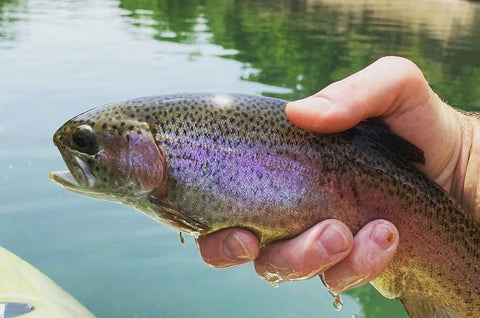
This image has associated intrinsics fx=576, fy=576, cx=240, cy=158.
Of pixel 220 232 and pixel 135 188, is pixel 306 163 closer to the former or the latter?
pixel 220 232

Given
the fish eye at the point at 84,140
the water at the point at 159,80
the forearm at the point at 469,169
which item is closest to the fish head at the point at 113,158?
the fish eye at the point at 84,140

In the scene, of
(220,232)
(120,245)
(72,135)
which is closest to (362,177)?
(220,232)

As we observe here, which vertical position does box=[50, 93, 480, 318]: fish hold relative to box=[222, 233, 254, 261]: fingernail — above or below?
above

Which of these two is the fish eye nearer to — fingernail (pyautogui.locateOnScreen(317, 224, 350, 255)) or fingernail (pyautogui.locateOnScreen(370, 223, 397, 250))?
fingernail (pyautogui.locateOnScreen(317, 224, 350, 255))

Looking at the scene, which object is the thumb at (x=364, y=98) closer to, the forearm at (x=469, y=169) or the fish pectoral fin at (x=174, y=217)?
the forearm at (x=469, y=169)

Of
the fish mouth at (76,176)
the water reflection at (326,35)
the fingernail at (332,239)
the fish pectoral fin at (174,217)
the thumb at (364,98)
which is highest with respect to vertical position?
the thumb at (364,98)

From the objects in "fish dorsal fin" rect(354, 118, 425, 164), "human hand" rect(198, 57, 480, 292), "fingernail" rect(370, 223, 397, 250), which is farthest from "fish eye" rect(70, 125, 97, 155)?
"fingernail" rect(370, 223, 397, 250)
